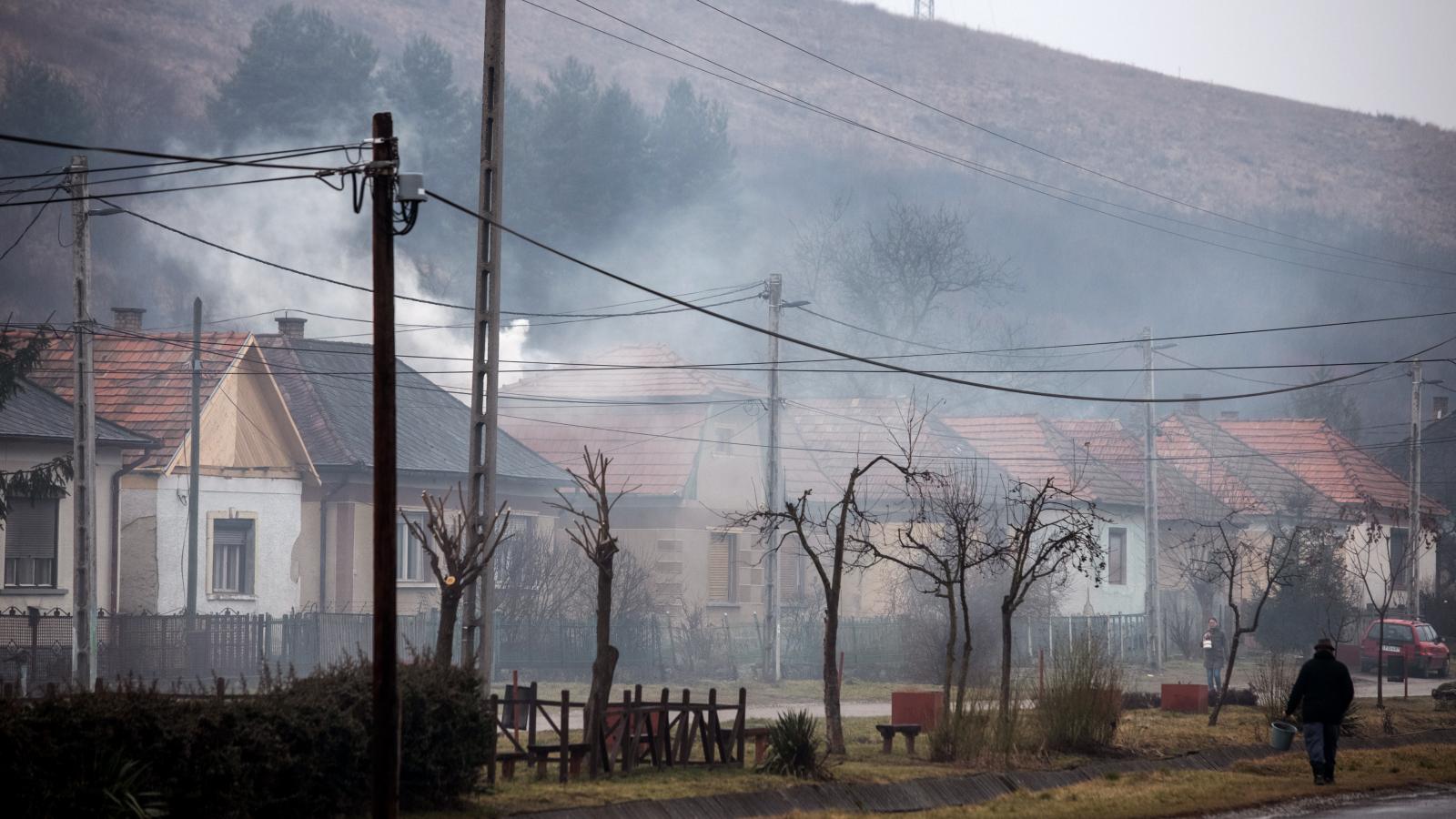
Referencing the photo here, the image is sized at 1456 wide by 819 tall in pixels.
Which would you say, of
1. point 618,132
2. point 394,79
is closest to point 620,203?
point 618,132

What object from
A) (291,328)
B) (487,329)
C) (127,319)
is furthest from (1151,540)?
(127,319)

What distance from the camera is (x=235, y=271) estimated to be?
7469cm

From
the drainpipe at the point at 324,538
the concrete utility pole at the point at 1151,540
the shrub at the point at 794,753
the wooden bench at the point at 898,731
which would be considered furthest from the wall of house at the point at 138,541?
the concrete utility pole at the point at 1151,540

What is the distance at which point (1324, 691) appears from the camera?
61.4 feet

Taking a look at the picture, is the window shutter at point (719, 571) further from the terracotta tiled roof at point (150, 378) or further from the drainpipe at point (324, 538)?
the terracotta tiled roof at point (150, 378)

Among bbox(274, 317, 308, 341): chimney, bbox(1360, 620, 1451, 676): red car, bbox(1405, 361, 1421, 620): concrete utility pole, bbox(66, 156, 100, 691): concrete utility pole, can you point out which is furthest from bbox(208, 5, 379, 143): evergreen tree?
bbox(1360, 620, 1451, 676): red car

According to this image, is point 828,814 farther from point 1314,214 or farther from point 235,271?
point 1314,214

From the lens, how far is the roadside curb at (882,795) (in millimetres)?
14797

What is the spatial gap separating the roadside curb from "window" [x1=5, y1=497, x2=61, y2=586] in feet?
72.9

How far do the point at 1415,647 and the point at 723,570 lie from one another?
805 inches

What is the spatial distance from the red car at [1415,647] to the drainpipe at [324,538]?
27.8m

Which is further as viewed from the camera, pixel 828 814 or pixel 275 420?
pixel 275 420

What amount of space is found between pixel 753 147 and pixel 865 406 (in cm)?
8278

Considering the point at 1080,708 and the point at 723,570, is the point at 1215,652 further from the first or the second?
the point at 723,570
